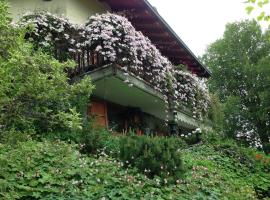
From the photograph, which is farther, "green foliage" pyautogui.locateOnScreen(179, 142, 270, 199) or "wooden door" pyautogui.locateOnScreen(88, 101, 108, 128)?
"wooden door" pyautogui.locateOnScreen(88, 101, 108, 128)

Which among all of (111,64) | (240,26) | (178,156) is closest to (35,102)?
(178,156)

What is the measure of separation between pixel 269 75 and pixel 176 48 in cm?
1659

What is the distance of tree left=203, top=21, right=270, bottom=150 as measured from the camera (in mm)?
37750

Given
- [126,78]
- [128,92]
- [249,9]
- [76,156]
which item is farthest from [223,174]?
[249,9]

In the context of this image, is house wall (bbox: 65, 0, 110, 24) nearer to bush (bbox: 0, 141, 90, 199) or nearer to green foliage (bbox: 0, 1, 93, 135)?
bush (bbox: 0, 141, 90, 199)

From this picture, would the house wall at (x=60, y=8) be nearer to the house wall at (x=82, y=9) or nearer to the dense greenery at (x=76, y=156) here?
the house wall at (x=82, y=9)

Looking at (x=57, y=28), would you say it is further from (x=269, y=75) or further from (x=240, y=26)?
(x=240, y=26)

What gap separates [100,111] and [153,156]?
22.3 ft

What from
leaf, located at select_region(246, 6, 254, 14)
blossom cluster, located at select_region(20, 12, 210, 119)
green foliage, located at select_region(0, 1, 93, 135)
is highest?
blossom cluster, located at select_region(20, 12, 210, 119)

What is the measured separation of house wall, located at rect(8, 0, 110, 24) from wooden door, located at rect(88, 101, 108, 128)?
286 centimetres

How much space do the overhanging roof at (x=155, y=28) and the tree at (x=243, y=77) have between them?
14774mm

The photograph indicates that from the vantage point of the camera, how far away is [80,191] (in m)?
7.72

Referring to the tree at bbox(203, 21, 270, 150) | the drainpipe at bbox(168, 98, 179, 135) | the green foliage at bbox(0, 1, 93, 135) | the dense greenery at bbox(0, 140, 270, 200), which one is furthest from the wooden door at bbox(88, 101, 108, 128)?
the tree at bbox(203, 21, 270, 150)

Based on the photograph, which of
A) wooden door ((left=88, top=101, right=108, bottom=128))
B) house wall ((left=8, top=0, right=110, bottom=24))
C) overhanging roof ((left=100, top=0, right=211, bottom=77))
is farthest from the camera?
overhanging roof ((left=100, top=0, right=211, bottom=77))
